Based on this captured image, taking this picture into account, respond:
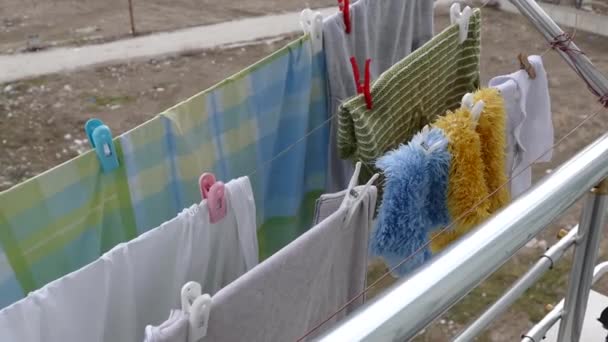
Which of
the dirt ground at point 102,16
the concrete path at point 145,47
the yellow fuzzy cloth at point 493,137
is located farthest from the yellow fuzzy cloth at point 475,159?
the dirt ground at point 102,16

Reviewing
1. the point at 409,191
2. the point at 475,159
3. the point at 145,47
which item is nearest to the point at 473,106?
the point at 475,159

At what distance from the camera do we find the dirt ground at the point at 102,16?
438 centimetres

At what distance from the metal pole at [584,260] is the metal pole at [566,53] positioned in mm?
451

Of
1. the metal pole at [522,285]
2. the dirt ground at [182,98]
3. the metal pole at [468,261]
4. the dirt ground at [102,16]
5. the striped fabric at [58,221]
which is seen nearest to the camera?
the metal pole at [468,261]

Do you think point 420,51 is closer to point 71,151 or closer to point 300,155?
point 300,155

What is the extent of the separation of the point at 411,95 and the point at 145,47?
11.1 ft

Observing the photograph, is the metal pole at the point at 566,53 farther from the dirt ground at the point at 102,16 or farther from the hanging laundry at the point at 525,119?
the dirt ground at the point at 102,16

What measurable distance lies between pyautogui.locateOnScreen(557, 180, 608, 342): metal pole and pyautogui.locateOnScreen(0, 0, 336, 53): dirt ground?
395 centimetres

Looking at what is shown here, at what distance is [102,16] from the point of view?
473 cm

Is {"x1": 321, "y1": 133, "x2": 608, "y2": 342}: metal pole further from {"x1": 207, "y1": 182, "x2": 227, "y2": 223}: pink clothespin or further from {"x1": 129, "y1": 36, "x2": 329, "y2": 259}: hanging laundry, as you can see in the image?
{"x1": 129, "y1": 36, "x2": 329, "y2": 259}: hanging laundry

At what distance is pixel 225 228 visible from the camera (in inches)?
33.8

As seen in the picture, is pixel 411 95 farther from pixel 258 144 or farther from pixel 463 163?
pixel 258 144

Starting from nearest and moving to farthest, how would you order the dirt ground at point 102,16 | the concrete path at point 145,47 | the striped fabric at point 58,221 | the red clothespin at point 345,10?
the striped fabric at point 58,221, the red clothespin at point 345,10, the concrete path at point 145,47, the dirt ground at point 102,16

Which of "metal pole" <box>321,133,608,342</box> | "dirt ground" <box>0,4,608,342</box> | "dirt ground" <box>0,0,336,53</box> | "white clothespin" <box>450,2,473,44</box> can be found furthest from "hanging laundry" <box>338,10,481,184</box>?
"dirt ground" <box>0,0,336,53</box>
